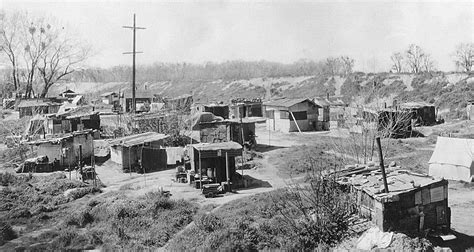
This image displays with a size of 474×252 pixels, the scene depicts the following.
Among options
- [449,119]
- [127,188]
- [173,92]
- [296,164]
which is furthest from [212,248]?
[173,92]

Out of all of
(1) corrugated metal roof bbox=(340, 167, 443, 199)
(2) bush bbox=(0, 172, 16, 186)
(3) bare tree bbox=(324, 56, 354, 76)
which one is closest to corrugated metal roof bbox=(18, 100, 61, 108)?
(2) bush bbox=(0, 172, 16, 186)

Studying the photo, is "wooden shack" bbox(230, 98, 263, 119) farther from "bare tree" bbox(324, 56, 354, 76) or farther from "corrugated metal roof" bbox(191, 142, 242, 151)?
"bare tree" bbox(324, 56, 354, 76)

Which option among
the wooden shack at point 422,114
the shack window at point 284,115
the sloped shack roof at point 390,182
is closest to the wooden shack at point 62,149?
the sloped shack roof at point 390,182

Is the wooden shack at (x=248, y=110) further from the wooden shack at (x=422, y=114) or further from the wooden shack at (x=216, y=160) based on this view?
the wooden shack at (x=216, y=160)

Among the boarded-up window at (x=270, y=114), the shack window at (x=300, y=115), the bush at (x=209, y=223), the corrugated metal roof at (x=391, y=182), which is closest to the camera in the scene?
the corrugated metal roof at (x=391, y=182)

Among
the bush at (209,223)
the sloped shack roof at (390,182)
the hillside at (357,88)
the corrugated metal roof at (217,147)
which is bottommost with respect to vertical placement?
the bush at (209,223)

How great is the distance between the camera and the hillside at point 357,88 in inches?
2108

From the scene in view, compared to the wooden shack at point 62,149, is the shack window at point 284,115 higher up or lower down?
higher up

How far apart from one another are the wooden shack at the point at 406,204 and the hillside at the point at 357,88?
2295 centimetres

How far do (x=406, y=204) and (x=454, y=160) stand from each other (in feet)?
35.7

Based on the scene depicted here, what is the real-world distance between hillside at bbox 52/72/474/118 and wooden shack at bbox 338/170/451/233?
22954mm

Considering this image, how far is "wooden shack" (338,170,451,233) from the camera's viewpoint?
546 inches

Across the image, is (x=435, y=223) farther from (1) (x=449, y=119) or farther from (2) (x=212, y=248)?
(1) (x=449, y=119)

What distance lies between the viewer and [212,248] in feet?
47.9
